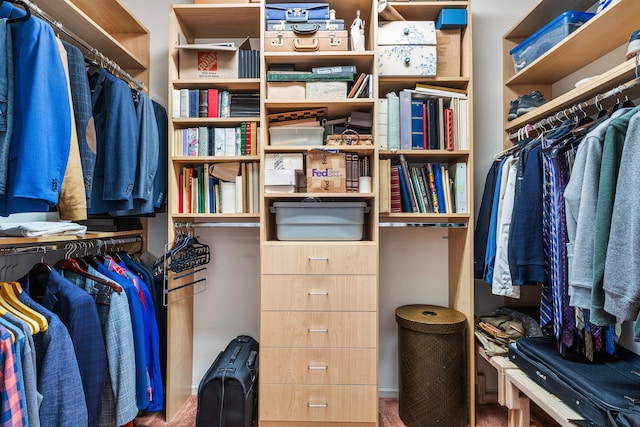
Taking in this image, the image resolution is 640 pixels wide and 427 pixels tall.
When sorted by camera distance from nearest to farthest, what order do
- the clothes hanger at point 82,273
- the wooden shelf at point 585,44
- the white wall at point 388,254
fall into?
the wooden shelf at point 585,44
the clothes hanger at point 82,273
the white wall at point 388,254

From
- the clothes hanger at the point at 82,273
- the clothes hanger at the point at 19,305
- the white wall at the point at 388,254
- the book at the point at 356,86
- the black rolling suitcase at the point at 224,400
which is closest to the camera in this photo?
the clothes hanger at the point at 19,305

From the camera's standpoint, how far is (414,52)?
1.89 metres

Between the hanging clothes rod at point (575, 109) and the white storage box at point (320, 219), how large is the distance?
3.17 feet

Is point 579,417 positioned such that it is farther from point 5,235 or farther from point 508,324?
point 5,235

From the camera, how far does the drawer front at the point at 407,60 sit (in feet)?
6.19

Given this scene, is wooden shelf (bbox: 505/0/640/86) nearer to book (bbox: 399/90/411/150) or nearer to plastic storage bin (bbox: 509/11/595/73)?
plastic storage bin (bbox: 509/11/595/73)

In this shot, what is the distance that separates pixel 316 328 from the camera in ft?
5.72

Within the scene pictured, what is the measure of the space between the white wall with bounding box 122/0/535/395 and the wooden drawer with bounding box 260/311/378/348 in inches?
19.0

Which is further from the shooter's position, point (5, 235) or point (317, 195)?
point (317, 195)

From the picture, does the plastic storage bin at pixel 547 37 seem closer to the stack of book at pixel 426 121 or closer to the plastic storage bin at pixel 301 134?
the stack of book at pixel 426 121

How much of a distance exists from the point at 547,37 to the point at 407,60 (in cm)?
69

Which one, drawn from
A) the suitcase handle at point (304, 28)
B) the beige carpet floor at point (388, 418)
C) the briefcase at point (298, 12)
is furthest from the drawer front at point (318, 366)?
the briefcase at point (298, 12)

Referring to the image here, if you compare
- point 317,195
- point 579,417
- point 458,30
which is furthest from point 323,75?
point 579,417

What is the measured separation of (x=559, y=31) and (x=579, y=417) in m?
1.69
